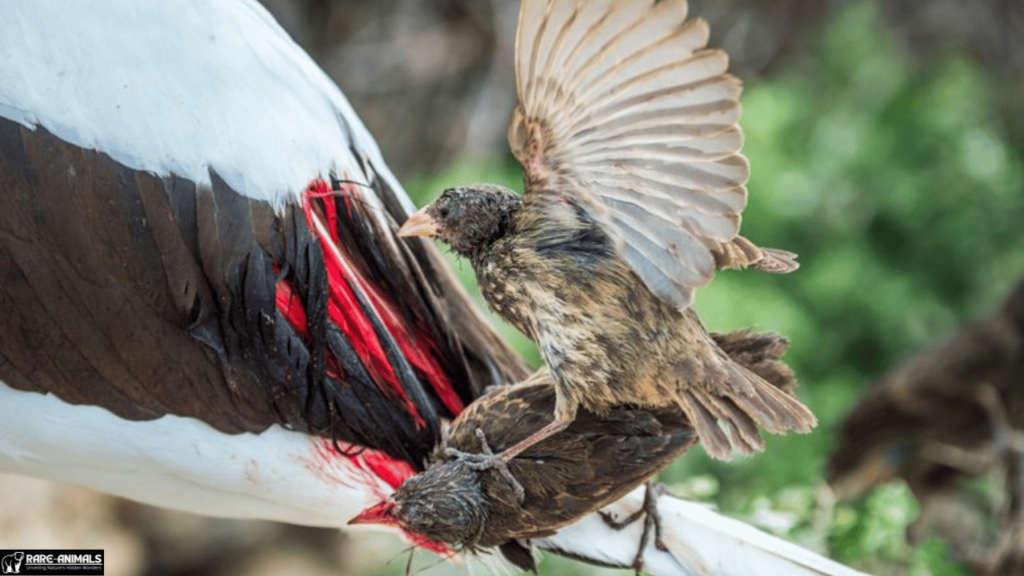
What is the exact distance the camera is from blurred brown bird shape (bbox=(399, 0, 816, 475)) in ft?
3.34

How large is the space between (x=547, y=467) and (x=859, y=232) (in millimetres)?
2305

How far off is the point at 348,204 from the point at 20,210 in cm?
31

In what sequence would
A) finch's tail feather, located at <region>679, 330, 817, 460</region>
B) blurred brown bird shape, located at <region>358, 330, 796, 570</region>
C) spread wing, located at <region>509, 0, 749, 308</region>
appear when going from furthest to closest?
1. blurred brown bird shape, located at <region>358, 330, 796, 570</region>
2. finch's tail feather, located at <region>679, 330, 817, 460</region>
3. spread wing, located at <region>509, 0, 749, 308</region>

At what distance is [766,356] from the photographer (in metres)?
1.27

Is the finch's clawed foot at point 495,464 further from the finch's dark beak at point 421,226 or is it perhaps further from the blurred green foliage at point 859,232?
the blurred green foliage at point 859,232

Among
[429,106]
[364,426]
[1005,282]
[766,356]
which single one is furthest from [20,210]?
[429,106]

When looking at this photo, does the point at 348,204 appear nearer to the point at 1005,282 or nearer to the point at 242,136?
the point at 242,136

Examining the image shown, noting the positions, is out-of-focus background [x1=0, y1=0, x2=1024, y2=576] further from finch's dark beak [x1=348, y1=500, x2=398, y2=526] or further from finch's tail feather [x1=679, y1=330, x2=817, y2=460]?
finch's tail feather [x1=679, y1=330, x2=817, y2=460]

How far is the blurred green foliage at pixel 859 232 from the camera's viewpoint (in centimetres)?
298

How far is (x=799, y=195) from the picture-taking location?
3330 millimetres

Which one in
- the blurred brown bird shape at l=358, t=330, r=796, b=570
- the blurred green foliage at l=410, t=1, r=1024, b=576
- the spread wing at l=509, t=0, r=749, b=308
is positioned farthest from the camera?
the blurred green foliage at l=410, t=1, r=1024, b=576

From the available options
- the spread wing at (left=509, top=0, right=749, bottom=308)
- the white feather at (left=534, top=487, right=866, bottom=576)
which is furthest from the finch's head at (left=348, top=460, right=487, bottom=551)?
the spread wing at (left=509, top=0, right=749, bottom=308)

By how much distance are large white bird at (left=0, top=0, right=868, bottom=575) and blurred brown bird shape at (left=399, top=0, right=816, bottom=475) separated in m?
0.14

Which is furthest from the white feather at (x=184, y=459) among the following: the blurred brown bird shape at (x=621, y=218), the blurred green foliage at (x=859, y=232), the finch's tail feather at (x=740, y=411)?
the blurred green foliage at (x=859, y=232)
